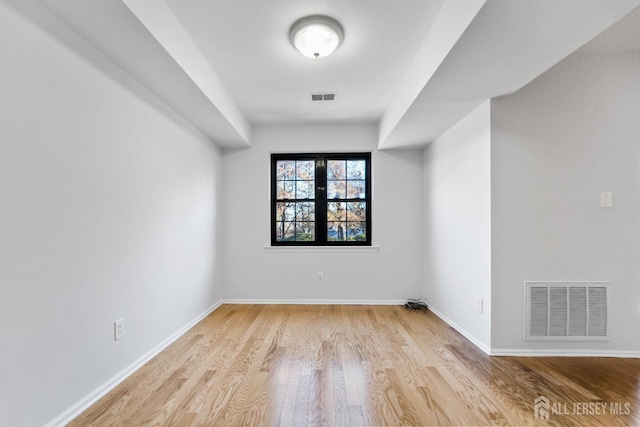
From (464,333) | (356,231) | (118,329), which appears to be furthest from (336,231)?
(118,329)

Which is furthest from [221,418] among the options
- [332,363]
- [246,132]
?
[246,132]

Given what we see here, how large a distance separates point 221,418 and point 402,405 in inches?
40.2

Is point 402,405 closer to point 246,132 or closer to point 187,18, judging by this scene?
point 187,18

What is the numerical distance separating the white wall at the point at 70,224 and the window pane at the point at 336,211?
7.13ft

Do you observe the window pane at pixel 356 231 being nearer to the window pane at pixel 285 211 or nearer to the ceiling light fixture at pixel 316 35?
the window pane at pixel 285 211

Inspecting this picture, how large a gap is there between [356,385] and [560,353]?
1736 millimetres

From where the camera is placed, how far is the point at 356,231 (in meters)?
4.24

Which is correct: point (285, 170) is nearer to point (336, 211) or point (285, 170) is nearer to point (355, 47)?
point (336, 211)

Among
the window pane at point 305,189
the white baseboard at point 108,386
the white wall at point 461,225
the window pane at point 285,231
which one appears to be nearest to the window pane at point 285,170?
the window pane at point 305,189

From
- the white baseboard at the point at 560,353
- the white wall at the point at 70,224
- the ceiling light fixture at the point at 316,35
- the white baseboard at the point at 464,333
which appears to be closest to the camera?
the white wall at the point at 70,224

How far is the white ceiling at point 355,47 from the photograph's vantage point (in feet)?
4.92

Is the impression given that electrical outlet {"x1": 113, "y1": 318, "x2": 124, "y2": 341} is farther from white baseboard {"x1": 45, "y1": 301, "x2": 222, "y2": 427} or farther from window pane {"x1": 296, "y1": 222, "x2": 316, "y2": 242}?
window pane {"x1": 296, "y1": 222, "x2": 316, "y2": 242}

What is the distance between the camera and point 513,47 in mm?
1700

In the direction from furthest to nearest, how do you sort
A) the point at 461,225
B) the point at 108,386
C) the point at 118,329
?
the point at 461,225 → the point at 118,329 → the point at 108,386
